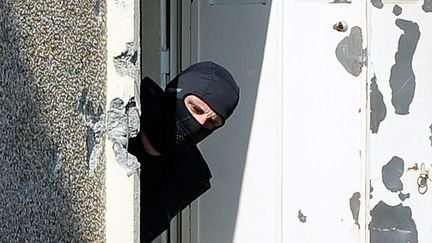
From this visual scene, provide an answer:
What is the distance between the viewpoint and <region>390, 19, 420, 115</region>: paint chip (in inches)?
117

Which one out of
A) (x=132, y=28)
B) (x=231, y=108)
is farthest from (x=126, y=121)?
(x=231, y=108)

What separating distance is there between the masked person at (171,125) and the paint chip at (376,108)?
118 cm

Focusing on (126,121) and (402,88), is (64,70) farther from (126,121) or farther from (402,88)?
(402,88)

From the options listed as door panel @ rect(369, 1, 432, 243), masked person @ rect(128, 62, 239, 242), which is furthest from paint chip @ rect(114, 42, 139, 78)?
door panel @ rect(369, 1, 432, 243)

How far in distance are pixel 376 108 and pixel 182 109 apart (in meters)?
1.35

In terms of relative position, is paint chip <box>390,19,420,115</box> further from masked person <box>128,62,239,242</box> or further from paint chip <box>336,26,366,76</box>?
masked person <box>128,62,239,242</box>

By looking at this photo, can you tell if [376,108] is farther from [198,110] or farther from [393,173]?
[198,110]

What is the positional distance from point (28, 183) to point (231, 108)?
916mm

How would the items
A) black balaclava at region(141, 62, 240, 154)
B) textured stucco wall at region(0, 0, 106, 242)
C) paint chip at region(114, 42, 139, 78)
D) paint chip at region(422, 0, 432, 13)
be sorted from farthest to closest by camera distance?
paint chip at region(422, 0, 432, 13)
black balaclava at region(141, 62, 240, 154)
paint chip at region(114, 42, 139, 78)
textured stucco wall at region(0, 0, 106, 242)

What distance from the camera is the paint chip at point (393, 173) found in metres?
3.01

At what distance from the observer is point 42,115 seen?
1.07 metres

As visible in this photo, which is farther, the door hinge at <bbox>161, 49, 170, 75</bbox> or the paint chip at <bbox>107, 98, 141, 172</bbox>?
the door hinge at <bbox>161, 49, 170, 75</bbox>

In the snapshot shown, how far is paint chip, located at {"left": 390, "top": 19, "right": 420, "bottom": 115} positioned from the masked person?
4.06 feet

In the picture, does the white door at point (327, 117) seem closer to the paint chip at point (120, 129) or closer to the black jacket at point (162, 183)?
the black jacket at point (162, 183)
